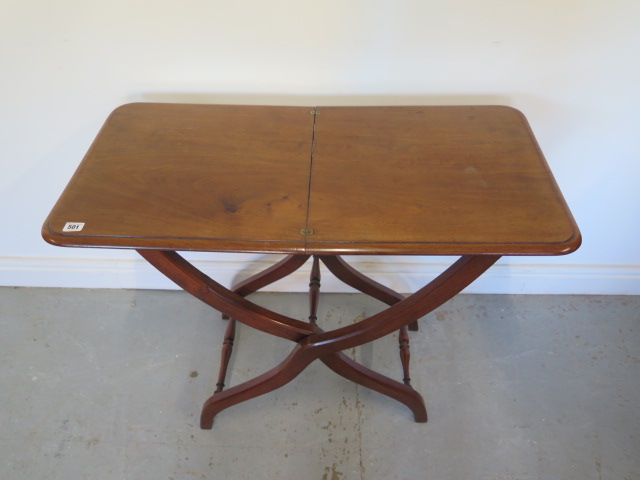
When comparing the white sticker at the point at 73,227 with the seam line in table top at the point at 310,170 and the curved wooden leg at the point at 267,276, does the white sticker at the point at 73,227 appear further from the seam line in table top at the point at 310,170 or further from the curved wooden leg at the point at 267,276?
the curved wooden leg at the point at 267,276

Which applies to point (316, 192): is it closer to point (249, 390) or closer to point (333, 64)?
point (333, 64)

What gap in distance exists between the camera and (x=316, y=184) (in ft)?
4.04

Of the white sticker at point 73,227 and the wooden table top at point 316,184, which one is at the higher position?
the wooden table top at point 316,184

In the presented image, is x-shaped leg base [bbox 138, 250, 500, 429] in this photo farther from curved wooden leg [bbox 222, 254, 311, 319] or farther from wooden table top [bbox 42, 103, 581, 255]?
wooden table top [bbox 42, 103, 581, 255]

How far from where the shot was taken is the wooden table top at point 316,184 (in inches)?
43.6

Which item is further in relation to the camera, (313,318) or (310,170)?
(313,318)

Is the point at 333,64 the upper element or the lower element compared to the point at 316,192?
upper

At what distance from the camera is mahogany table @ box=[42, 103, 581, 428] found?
3.64 feet

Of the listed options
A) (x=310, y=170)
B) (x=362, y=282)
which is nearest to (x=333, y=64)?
(x=310, y=170)

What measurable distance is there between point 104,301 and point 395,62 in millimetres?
1491

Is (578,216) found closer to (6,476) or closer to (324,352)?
(324,352)

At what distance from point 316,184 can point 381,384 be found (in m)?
0.80

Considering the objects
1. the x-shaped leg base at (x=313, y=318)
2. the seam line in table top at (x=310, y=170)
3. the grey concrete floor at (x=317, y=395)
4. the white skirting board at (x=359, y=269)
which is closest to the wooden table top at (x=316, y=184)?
the seam line in table top at (x=310, y=170)

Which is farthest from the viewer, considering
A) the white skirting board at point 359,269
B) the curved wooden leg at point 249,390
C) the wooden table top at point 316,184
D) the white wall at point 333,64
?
the white skirting board at point 359,269
